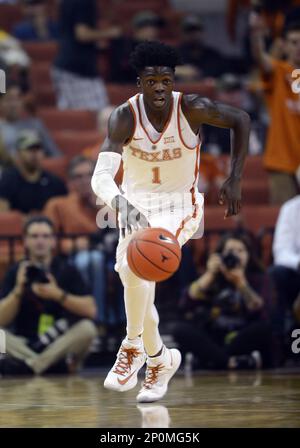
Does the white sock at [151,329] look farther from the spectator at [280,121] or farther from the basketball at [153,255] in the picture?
the spectator at [280,121]

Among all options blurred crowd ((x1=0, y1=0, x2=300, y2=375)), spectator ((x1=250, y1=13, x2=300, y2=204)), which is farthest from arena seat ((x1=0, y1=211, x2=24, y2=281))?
spectator ((x1=250, y1=13, x2=300, y2=204))

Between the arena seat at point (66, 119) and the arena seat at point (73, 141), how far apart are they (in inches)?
15.0

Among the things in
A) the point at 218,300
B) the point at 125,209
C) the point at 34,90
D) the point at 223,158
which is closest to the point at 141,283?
the point at 125,209

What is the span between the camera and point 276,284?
10.9 m

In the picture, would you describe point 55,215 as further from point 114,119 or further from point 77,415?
point 77,415

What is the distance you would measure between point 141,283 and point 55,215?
4757 millimetres

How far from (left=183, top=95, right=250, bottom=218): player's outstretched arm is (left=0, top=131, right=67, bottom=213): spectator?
4.55 meters

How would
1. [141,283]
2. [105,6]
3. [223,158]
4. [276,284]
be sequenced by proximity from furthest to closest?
[105,6]
[223,158]
[276,284]
[141,283]

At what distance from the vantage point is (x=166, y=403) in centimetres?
739

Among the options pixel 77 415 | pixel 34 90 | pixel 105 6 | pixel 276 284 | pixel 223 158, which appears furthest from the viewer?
pixel 105 6

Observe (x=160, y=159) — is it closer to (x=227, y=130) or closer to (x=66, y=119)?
(x=227, y=130)

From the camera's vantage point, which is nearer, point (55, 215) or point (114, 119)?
point (114, 119)

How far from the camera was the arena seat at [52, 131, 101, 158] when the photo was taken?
552 inches

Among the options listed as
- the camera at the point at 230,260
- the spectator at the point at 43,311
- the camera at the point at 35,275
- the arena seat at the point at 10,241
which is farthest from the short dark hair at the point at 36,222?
the camera at the point at 230,260
